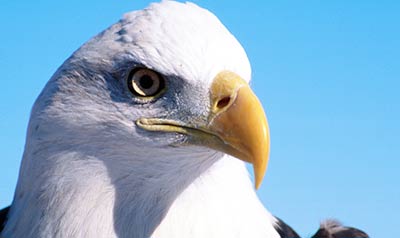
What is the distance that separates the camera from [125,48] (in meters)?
5.29

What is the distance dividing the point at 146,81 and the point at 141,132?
371mm

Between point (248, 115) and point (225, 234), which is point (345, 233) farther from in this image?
point (248, 115)

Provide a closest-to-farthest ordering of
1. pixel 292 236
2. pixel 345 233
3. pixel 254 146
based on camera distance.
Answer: pixel 254 146
pixel 292 236
pixel 345 233

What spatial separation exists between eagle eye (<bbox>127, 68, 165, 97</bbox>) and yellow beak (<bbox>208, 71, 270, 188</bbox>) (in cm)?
39

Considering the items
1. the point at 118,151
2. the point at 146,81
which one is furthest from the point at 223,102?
the point at 118,151

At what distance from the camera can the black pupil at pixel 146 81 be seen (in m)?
5.31

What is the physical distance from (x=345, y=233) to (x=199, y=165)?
3.46 m

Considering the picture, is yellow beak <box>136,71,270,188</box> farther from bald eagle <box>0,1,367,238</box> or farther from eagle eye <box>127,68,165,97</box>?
eagle eye <box>127,68,165,97</box>

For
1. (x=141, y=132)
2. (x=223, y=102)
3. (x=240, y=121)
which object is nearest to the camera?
(x=240, y=121)

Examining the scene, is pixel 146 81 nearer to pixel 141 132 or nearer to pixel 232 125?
pixel 141 132

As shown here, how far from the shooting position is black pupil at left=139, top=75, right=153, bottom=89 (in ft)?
17.4

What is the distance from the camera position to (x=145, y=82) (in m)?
5.32

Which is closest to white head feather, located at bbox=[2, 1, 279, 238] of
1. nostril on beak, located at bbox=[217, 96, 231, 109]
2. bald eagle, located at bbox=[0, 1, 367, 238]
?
bald eagle, located at bbox=[0, 1, 367, 238]

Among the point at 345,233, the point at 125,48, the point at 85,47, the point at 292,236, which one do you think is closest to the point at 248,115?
the point at 125,48
